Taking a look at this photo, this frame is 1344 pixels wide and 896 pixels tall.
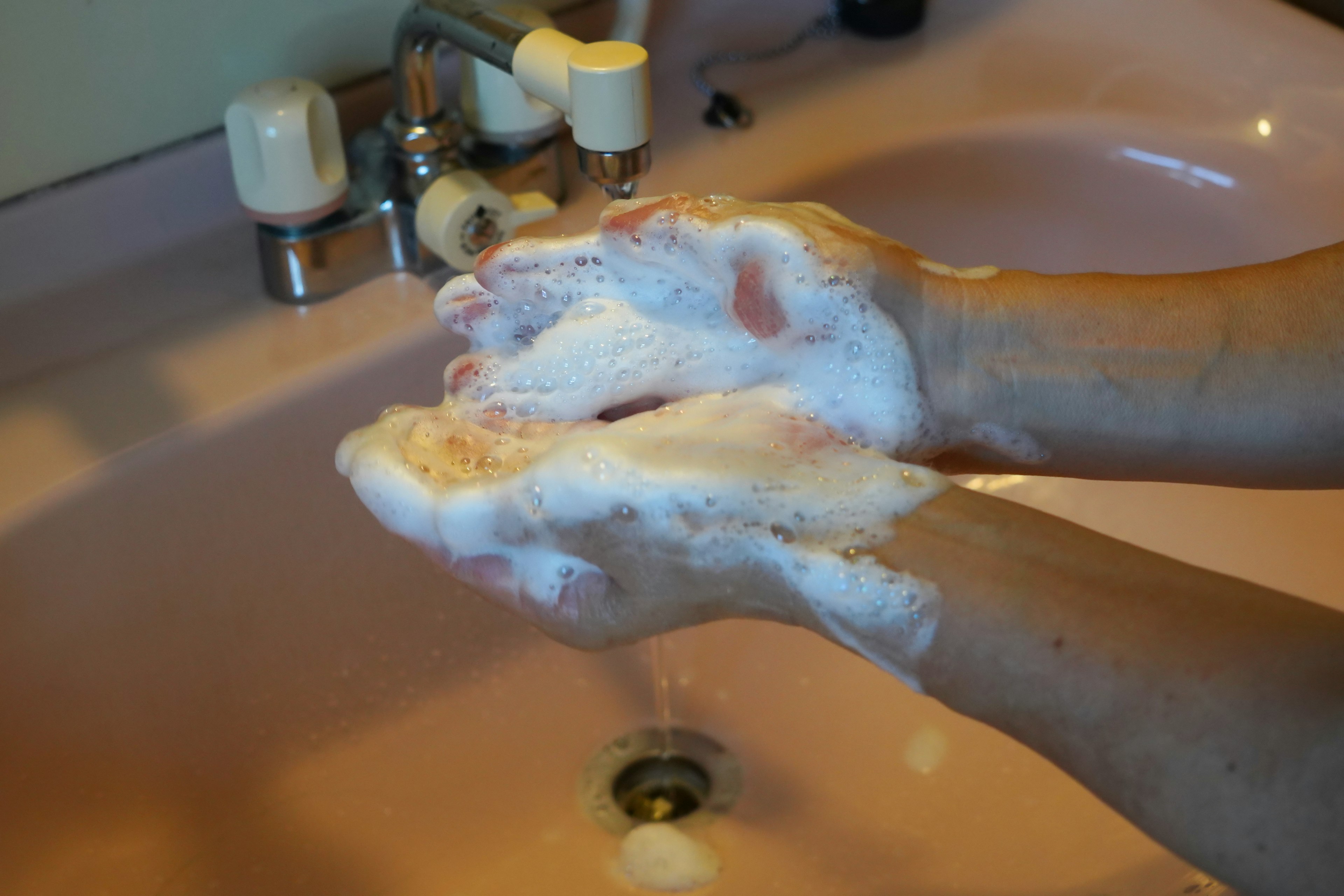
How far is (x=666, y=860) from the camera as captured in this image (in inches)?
26.1

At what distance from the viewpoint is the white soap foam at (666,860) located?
653 millimetres

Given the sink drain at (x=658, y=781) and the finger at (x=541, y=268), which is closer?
the finger at (x=541, y=268)

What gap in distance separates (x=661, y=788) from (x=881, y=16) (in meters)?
0.62

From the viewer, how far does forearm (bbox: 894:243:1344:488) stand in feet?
1.75

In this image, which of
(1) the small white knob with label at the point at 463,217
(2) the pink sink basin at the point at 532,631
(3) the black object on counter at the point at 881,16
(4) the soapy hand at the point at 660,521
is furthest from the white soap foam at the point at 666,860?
(3) the black object on counter at the point at 881,16

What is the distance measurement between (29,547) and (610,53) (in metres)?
0.37

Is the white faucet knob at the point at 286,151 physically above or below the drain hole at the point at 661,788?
above

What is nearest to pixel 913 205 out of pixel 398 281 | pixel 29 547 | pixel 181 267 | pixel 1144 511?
pixel 1144 511

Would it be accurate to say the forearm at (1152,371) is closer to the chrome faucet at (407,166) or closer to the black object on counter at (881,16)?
the chrome faucet at (407,166)

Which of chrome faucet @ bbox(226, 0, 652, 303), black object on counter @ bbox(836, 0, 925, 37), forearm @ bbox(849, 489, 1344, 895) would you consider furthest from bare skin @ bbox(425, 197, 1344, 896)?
black object on counter @ bbox(836, 0, 925, 37)

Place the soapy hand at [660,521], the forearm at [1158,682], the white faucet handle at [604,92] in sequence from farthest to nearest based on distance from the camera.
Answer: the white faucet handle at [604,92] → the soapy hand at [660,521] → the forearm at [1158,682]

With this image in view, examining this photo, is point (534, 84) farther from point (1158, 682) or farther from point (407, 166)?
point (1158, 682)

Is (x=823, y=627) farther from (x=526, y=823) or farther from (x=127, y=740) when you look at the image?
(x=127, y=740)

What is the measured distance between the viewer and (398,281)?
0.74 m
